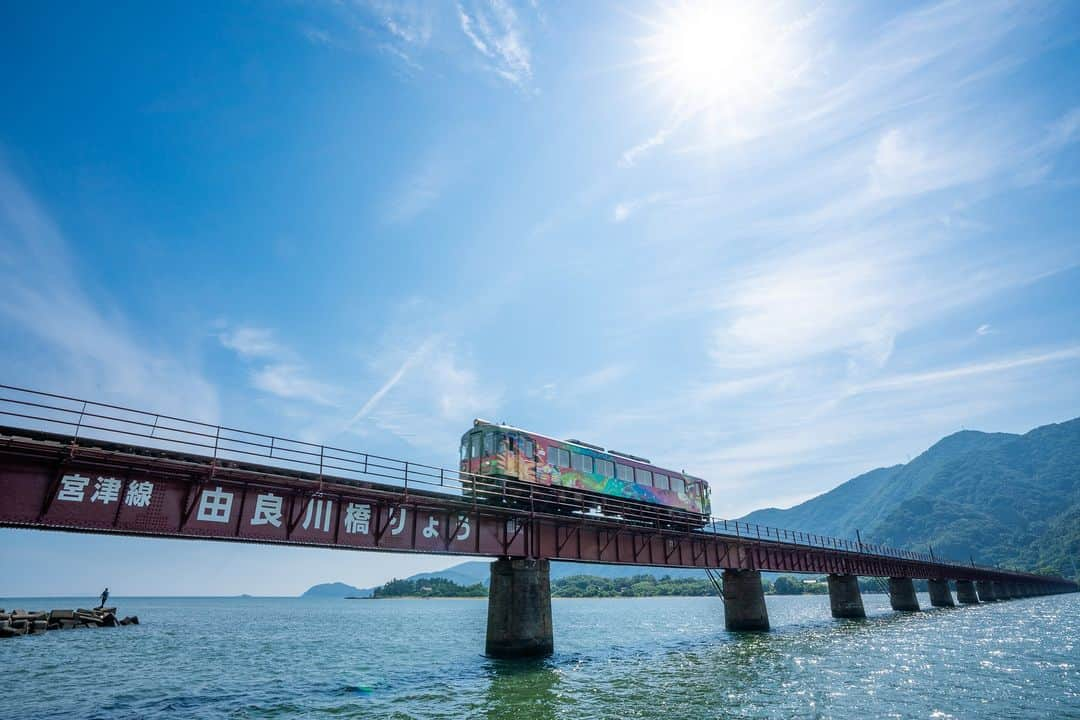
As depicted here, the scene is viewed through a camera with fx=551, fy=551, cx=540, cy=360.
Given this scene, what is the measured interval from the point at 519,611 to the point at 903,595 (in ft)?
177

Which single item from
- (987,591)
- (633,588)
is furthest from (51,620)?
(633,588)

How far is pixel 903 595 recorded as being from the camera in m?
57.9

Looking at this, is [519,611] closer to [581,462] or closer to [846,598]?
[581,462]

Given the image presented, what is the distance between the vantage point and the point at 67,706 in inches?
698

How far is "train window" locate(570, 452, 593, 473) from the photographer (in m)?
29.9

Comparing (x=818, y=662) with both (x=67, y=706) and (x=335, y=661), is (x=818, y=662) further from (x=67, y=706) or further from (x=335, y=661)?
(x=67, y=706)

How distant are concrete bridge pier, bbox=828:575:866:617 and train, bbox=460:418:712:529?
22489 mm

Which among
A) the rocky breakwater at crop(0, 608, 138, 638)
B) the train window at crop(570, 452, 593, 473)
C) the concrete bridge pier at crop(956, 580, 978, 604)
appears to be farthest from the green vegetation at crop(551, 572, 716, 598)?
the train window at crop(570, 452, 593, 473)

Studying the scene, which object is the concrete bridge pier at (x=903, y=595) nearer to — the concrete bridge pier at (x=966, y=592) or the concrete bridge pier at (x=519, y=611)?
the concrete bridge pier at (x=966, y=592)

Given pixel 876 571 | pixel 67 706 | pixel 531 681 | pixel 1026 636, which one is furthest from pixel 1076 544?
pixel 67 706

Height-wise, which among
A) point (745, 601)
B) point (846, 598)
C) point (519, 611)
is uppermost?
point (519, 611)

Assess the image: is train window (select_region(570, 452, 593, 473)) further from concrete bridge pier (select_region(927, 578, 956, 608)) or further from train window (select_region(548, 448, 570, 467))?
concrete bridge pier (select_region(927, 578, 956, 608))

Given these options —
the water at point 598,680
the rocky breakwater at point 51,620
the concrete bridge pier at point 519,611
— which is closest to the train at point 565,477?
the concrete bridge pier at point 519,611

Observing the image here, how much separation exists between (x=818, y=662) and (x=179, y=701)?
2447 centimetres
